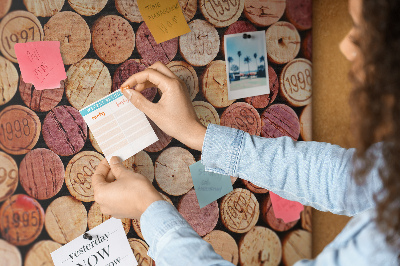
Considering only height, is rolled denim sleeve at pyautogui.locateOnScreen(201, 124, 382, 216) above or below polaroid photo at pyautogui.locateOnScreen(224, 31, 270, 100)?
below

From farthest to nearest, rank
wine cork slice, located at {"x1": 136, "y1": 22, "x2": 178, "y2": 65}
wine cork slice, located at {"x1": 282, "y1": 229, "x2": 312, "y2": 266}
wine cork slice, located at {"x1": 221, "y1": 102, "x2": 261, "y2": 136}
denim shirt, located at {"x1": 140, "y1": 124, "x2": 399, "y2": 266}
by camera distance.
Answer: wine cork slice, located at {"x1": 282, "y1": 229, "x2": 312, "y2": 266}, wine cork slice, located at {"x1": 221, "y1": 102, "x2": 261, "y2": 136}, wine cork slice, located at {"x1": 136, "y1": 22, "x2": 178, "y2": 65}, denim shirt, located at {"x1": 140, "y1": 124, "x2": 399, "y2": 266}

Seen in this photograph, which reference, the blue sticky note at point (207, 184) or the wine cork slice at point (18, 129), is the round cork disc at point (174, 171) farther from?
the wine cork slice at point (18, 129)

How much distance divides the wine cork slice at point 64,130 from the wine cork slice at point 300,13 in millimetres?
667

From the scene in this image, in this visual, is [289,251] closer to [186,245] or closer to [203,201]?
[203,201]

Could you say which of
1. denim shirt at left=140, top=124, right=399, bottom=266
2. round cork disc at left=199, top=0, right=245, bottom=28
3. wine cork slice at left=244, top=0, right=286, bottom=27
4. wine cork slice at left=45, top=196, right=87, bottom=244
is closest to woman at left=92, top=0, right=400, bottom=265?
denim shirt at left=140, top=124, right=399, bottom=266

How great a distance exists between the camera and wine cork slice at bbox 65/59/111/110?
0.69 m

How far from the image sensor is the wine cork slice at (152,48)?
2.43 feet

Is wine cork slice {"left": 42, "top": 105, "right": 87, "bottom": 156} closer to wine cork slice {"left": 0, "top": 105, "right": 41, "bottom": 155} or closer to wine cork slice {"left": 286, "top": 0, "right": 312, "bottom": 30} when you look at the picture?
wine cork slice {"left": 0, "top": 105, "right": 41, "bottom": 155}

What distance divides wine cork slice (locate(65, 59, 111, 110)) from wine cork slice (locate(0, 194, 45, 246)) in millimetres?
251

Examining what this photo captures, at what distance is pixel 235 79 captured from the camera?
33.6 inches

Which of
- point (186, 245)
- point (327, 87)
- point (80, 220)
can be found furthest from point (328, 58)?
point (80, 220)

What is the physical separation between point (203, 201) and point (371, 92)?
0.56 meters

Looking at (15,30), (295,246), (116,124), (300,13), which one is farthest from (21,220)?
(300,13)

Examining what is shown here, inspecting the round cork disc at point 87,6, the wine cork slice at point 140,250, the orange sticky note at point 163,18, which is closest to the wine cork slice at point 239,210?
the wine cork slice at point 140,250
